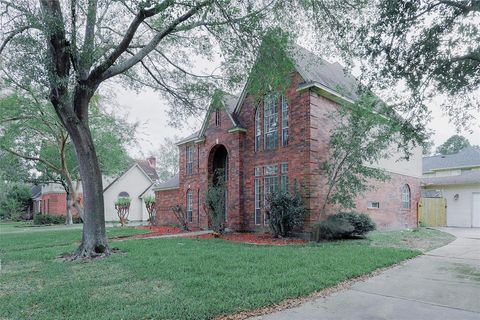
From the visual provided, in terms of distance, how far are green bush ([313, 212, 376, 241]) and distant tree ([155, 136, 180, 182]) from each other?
4407cm

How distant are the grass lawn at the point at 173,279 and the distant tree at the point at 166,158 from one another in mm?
44005

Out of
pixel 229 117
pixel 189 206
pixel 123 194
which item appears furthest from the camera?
pixel 123 194

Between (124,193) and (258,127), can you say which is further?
(124,193)

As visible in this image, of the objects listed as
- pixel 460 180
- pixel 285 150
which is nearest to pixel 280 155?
pixel 285 150

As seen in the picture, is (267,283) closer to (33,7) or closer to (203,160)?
(33,7)

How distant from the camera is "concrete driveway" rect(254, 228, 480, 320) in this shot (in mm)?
4602

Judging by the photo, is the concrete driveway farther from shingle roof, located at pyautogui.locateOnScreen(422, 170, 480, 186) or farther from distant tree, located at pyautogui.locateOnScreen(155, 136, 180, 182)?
distant tree, located at pyautogui.locateOnScreen(155, 136, 180, 182)

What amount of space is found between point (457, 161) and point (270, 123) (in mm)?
19940

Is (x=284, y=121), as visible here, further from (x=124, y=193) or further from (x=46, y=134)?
(x=124, y=193)

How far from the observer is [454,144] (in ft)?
178

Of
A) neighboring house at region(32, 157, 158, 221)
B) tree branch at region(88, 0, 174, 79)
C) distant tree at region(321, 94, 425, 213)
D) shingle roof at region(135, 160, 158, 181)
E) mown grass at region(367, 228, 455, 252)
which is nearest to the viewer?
tree branch at region(88, 0, 174, 79)

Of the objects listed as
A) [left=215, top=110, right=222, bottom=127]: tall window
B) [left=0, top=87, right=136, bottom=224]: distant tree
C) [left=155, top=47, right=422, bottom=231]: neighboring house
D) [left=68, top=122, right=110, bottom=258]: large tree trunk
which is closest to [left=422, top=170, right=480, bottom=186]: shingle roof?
[left=155, top=47, right=422, bottom=231]: neighboring house

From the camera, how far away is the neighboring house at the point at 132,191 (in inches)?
1286

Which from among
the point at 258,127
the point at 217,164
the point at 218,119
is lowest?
the point at 217,164
